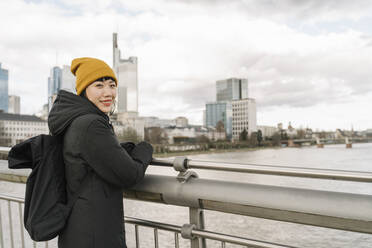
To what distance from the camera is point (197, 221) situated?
1426 mm

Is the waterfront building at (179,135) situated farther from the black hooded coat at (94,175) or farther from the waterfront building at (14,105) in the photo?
the waterfront building at (14,105)

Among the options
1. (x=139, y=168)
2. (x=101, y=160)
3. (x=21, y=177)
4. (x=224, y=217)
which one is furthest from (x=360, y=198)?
(x=224, y=217)

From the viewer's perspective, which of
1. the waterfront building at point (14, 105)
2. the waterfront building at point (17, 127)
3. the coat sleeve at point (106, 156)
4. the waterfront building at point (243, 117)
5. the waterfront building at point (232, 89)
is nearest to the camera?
Answer: the coat sleeve at point (106, 156)

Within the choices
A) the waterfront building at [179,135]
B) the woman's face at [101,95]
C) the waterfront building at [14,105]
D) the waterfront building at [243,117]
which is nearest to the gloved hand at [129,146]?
the woman's face at [101,95]

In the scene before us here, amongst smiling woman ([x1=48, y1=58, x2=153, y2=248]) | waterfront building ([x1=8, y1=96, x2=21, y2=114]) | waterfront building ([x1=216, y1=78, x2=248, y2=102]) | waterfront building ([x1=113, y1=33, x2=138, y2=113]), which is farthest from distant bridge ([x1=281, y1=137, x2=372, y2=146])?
waterfront building ([x1=8, y1=96, x2=21, y2=114])

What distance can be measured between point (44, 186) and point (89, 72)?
0.60 metres

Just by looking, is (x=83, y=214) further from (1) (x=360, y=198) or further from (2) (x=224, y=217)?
(2) (x=224, y=217)

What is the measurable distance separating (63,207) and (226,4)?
101m

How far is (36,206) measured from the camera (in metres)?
1.34

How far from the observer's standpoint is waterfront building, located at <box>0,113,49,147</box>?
71656 mm

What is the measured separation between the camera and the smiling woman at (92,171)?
1.30 meters

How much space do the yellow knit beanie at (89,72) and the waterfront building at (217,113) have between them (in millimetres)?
127650

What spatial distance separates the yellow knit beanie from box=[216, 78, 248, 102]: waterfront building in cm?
15378

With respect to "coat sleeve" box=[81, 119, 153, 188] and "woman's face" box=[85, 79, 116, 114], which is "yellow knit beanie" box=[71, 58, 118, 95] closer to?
"woman's face" box=[85, 79, 116, 114]
